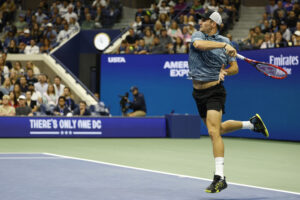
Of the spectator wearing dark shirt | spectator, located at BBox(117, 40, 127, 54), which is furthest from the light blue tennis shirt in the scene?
spectator, located at BBox(117, 40, 127, 54)

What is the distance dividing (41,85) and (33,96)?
715mm

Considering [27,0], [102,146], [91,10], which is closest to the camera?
[102,146]

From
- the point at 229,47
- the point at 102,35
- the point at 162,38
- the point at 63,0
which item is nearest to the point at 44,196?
the point at 229,47

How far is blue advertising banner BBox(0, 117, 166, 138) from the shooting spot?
51.5 ft

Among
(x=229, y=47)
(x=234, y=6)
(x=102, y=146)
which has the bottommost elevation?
(x=102, y=146)

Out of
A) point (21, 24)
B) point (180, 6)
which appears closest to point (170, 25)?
point (180, 6)

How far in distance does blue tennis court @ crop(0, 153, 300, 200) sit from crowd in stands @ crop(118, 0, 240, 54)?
10009mm

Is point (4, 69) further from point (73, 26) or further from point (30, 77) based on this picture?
point (73, 26)

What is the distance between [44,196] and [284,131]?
1032 centimetres

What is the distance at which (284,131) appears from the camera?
15.3m

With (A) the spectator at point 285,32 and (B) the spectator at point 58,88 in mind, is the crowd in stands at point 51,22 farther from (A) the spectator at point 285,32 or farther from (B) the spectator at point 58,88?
(A) the spectator at point 285,32

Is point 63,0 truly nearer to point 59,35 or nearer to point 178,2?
point 59,35

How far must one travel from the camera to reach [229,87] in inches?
675

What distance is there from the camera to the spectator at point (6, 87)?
18.3 m
